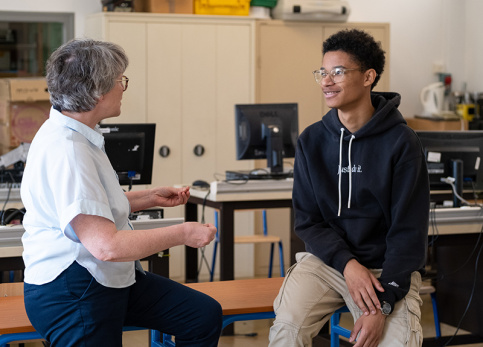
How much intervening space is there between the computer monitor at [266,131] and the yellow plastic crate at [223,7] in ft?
4.33

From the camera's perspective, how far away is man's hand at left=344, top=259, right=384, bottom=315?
2.19 metres

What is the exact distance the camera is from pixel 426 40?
621 cm

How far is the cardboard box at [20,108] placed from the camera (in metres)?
4.97

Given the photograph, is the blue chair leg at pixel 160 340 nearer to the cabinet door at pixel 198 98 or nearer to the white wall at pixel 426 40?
the cabinet door at pixel 198 98

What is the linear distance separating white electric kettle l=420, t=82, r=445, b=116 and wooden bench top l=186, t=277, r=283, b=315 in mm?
3562

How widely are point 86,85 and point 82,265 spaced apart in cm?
46

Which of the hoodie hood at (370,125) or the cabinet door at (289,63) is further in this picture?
the cabinet door at (289,63)

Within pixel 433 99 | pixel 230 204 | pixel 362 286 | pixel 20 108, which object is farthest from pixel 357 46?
pixel 433 99

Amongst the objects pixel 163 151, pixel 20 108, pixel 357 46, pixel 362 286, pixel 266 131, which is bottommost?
pixel 362 286

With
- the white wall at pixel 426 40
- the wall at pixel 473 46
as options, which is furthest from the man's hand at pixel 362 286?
the wall at pixel 473 46

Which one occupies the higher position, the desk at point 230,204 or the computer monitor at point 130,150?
the computer monitor at point 130,150

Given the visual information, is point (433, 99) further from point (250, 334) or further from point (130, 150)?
point (130, 150)

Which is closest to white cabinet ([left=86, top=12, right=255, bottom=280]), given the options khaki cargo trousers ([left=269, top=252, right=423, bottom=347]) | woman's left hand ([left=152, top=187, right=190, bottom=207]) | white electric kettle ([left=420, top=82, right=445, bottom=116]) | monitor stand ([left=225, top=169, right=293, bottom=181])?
monitor stand ([left=225, top=169, right=293, bottom=181])

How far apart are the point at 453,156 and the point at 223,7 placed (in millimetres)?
2339
